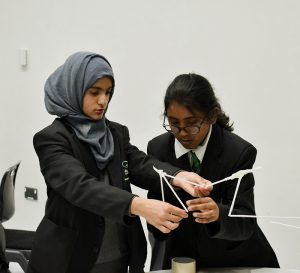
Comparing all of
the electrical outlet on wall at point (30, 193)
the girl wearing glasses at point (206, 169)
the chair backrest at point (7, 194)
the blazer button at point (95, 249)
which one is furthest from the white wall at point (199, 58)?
the blazer button at point (95, 249)

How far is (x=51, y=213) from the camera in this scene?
4.95 feet

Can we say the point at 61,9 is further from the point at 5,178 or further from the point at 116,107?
the point at 5,178

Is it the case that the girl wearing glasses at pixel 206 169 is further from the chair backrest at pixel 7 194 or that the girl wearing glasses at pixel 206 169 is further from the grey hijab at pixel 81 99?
the chair backrest at pixel 7 194

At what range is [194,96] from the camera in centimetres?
159

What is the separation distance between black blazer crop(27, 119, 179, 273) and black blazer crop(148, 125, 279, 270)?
0.37 ft

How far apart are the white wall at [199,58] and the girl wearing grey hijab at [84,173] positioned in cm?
113

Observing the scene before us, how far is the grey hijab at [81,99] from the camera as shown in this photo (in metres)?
1.53

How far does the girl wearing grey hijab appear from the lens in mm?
1443

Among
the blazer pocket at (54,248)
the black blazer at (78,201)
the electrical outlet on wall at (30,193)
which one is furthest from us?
the electrical outlet on wall at (30,193)

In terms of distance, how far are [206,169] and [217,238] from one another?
243 mm

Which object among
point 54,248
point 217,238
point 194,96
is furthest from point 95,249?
point 194,96

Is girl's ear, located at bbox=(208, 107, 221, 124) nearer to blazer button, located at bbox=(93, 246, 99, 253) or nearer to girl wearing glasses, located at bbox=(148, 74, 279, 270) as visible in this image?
girl wearing glasses, located at bbox=(148, 74, 279, 270)

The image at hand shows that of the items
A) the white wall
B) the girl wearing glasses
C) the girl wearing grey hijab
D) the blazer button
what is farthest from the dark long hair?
the white wall

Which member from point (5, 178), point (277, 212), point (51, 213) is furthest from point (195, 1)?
point (51, 213)
